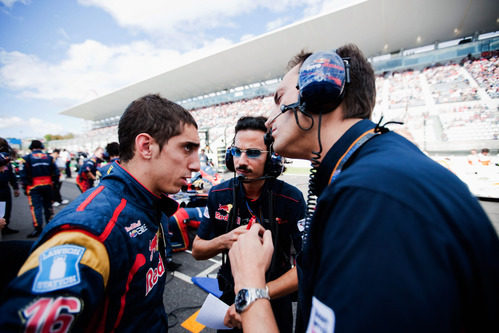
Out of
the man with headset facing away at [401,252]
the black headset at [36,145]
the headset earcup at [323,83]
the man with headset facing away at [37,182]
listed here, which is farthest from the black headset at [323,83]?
the black headset at [36,145]

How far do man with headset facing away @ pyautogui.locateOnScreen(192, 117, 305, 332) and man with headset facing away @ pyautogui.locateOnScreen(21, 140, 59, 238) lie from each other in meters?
5.90

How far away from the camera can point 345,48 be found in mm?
1242

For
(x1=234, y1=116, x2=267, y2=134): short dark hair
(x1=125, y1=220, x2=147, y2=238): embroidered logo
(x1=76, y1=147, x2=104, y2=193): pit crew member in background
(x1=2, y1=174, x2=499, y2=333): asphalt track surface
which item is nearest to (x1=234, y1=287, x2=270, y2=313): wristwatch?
(x1=125, y1=220, x2=147, y2=238): embroidered logo

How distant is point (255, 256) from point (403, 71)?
30600mm

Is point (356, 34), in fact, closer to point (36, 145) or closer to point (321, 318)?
point (36, 145)

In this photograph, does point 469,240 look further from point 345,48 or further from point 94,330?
point 94,330

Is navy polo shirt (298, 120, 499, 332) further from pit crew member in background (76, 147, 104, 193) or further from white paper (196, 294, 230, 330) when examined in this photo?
pit crew member in background (76, 147, 104, 193)

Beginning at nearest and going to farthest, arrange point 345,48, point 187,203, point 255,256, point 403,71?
1. point 255,256
2. point 345,48
3. point 187,203
4. point 403,71

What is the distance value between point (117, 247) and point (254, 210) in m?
1.14

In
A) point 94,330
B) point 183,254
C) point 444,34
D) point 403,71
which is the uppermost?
point 444,34

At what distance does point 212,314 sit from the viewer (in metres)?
1.42

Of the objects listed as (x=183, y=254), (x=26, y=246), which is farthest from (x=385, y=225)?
(x=183, y=254)

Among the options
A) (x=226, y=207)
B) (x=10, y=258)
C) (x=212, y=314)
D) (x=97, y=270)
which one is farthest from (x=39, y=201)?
(x=97, y=270)

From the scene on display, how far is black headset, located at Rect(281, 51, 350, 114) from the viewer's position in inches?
40.7
